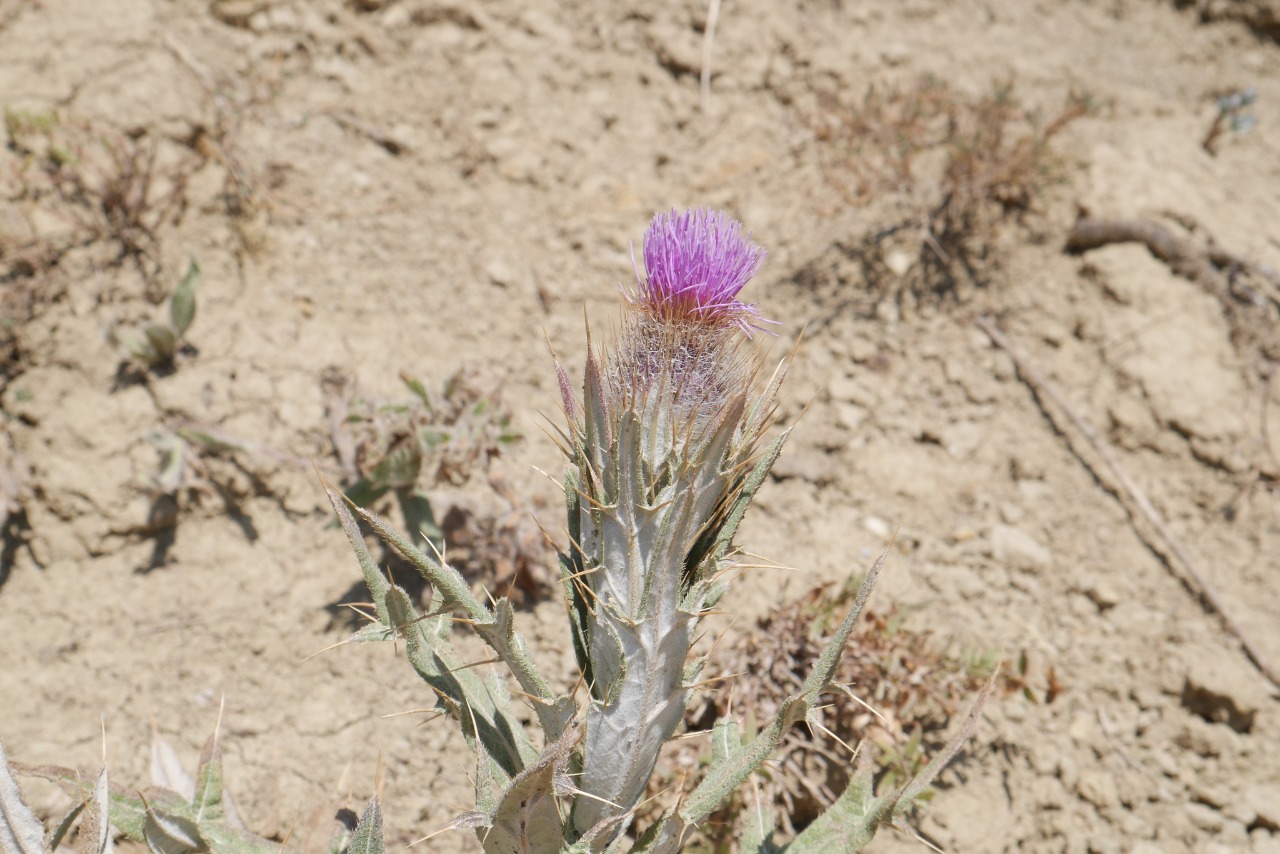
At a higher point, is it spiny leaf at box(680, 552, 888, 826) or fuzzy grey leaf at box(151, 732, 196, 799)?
spiny leaf at box(680, 552, 888, 826)

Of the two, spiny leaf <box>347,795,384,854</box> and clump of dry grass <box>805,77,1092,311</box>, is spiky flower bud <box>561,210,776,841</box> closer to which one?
spiny leaf <box>347,795,384,854</box>

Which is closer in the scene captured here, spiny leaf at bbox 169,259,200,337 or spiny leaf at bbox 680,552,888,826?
spiny leaf at bbox 680,552,888,826

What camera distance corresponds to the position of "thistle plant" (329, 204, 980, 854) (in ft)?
6.11

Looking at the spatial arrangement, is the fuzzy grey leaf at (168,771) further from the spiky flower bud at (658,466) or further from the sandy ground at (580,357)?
the spiky flower bud at (658,466)

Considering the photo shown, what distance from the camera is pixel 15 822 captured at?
1.86m

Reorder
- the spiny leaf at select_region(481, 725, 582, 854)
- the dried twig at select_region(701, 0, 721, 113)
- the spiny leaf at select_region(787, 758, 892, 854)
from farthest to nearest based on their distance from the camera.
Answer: the dried twig at select_region(701, 0, 721, 113) → the spiny leaf at select_region(787, 758, 892, 854) → the spiny leaf at select_region(481, 725, 582, 854)

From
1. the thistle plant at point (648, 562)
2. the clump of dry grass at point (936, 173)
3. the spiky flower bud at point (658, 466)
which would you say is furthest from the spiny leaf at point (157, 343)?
the clump of dry grass at point (936, 173)

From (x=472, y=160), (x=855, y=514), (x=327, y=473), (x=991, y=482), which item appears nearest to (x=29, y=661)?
(x=327, y=473)

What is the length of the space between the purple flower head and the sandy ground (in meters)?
0.99

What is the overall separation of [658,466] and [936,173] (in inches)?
111

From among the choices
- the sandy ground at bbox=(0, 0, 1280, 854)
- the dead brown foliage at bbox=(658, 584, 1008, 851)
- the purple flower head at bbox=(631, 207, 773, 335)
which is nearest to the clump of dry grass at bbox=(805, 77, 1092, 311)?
the sandy ground at bbox=(0, 0, 1280, 854)

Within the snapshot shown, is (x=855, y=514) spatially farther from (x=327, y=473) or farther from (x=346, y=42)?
(x=346, y=42)

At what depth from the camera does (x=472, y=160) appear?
4.01m

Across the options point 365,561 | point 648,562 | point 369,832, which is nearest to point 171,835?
point 369,832
